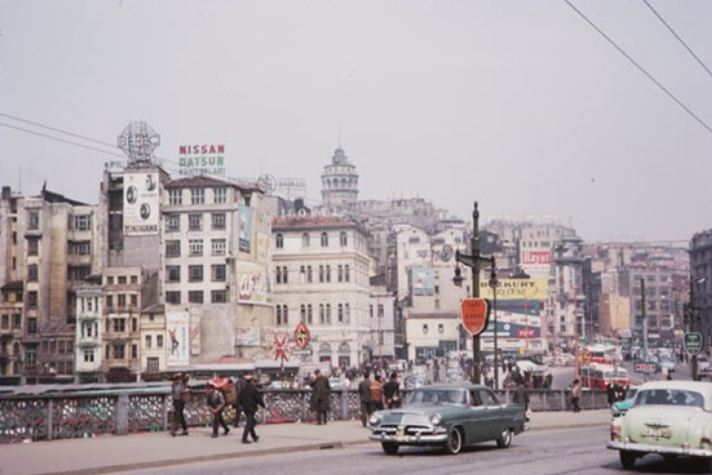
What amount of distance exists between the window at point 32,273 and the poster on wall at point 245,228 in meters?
21.8

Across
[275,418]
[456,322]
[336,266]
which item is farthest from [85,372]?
[275,418]

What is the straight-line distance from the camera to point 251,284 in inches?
4333

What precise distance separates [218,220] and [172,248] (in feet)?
18.8

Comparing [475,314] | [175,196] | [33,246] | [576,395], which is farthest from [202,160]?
[475,314]

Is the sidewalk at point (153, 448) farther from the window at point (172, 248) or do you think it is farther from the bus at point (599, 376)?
the window at point (172, 248)

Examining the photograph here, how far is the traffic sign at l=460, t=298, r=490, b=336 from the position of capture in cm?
2916

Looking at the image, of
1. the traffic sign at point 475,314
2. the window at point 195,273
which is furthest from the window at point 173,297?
the traffic sign at point 475,314

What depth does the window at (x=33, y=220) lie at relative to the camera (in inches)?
4446

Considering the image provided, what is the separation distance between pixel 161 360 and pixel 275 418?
72.7 metres

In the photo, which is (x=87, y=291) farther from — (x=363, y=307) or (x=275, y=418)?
(x=275, y=418)

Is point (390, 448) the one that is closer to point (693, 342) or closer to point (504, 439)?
point (504, 439)

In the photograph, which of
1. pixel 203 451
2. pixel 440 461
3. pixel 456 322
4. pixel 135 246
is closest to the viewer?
pixel 440 461

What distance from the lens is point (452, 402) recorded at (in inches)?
875

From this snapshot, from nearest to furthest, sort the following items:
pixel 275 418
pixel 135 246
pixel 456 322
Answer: pixel 275 418, pixel 135 246, pixel 456 322
